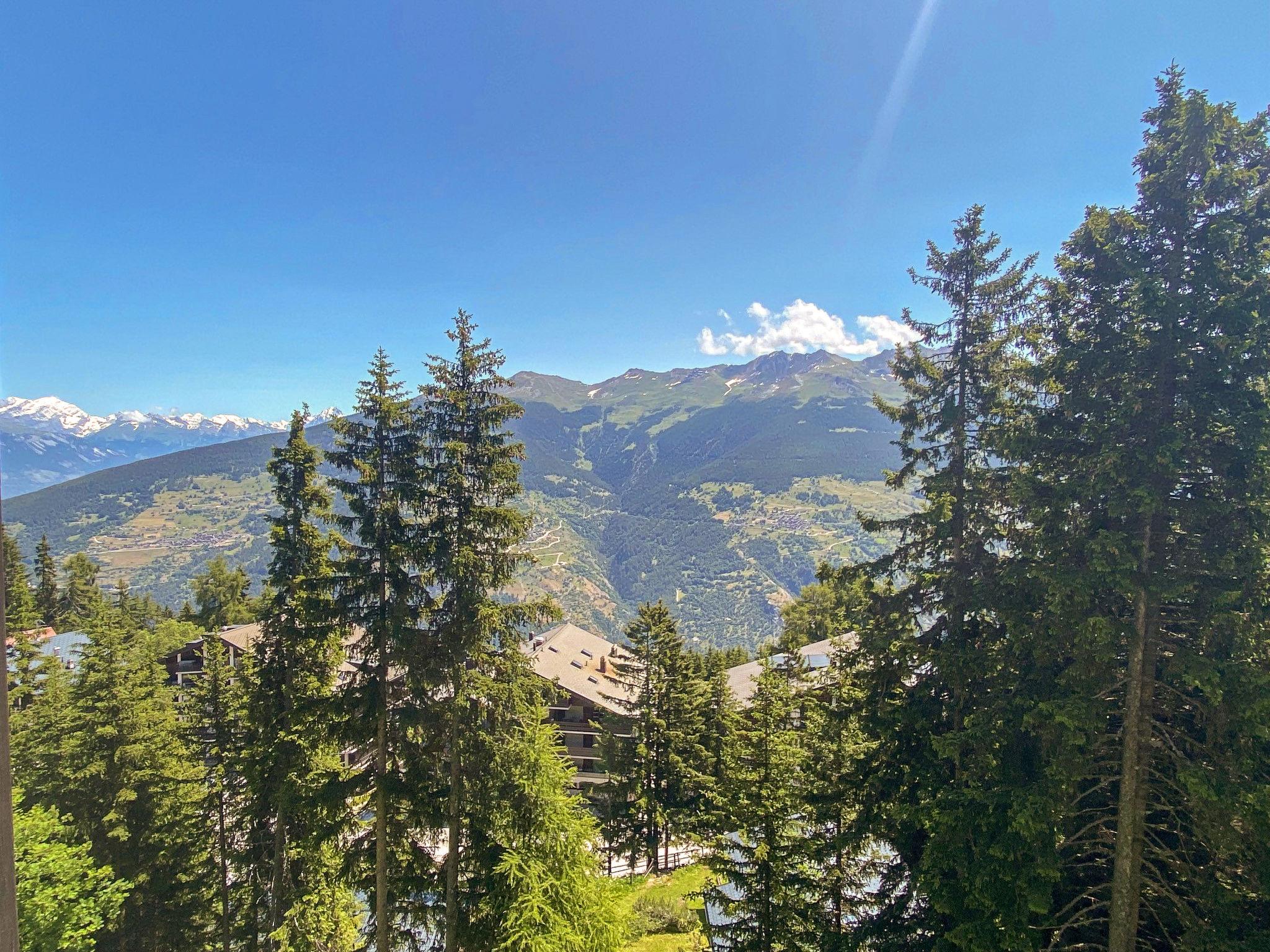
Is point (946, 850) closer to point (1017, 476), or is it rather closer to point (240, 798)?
point (1017, 476)

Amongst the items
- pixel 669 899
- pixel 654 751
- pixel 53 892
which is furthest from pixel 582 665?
pixel 53 892

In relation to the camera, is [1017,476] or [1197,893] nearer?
[1197,893]

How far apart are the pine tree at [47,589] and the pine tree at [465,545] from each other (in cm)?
6863

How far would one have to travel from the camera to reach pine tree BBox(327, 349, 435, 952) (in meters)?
15.0

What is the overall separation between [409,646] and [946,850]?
38.1ft

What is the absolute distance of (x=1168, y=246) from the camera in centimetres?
1198

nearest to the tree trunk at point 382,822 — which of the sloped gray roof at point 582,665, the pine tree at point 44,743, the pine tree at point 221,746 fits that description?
the pine tree at point 221,746

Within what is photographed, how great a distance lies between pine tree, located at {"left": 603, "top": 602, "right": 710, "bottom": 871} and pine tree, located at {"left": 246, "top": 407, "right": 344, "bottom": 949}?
13114 millimetres

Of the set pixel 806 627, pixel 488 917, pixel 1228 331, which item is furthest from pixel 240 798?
pixel 806 627

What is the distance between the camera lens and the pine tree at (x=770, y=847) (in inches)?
620

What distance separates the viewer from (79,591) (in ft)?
224

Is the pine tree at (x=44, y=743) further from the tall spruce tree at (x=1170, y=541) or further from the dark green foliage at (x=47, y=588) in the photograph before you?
the dark green foliage at (x=47, y=588)

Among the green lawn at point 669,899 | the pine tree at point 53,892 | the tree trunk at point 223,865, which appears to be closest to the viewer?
the pine tree at point 53,892

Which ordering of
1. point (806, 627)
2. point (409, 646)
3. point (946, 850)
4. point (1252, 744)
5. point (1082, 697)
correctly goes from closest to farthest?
point (1252, 744), point (1082, 697), point (946, 850), point (409, 646), point (806, 627)
